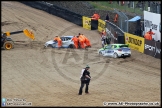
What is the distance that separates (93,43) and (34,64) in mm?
9617

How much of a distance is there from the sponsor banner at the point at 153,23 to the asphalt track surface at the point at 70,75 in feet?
10.9

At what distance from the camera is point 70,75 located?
2742 cm

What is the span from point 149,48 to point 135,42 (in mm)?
2497

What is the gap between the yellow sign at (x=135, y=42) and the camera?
111 feet

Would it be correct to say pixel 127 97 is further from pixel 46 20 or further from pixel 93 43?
pixel 46 20

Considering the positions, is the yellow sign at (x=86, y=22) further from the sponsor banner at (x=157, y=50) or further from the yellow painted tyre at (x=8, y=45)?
the sponsor banner at (x=157, y=50)

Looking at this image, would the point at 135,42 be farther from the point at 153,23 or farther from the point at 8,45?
the point at 8,45

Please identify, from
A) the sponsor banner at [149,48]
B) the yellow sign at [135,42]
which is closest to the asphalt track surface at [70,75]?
the sponsor banner at [149,48]

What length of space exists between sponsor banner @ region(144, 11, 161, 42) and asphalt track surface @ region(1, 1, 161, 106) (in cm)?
332

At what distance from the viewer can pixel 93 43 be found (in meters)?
39.1

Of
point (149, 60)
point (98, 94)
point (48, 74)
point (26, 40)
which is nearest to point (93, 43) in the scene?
point (26, 40)

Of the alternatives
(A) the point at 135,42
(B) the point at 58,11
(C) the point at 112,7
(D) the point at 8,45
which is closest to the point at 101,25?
(C) the point at 112,7

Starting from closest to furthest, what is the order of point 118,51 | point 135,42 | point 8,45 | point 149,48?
point 118,51
point 149,48
point 135,42
point 8,45

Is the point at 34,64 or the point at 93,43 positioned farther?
the point at 93,43
